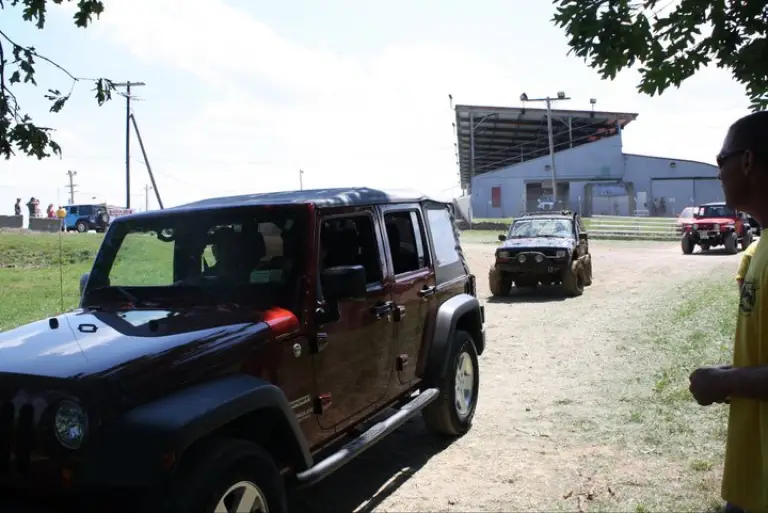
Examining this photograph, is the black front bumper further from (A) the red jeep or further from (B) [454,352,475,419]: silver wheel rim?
(A) the red jeep

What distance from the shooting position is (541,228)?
1564 cm

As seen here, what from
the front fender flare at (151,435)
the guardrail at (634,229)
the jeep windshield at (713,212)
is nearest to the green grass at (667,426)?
the front fender flare at (151,435)

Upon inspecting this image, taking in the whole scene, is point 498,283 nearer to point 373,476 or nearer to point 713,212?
point 373,476

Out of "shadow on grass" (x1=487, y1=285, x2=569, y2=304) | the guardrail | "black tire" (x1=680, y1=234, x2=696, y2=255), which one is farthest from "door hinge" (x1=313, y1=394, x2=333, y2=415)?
the guardrail

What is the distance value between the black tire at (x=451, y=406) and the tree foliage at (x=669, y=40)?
2.41 meters

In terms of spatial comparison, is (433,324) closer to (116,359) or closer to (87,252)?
(116,359)

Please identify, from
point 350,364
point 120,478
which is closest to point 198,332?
point 120,478

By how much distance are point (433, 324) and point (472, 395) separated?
3.27 ft

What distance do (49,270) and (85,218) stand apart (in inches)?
1087

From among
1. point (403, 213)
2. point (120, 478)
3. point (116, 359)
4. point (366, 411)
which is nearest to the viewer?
point (120, 478)

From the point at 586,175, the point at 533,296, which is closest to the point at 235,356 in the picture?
the point at 533,296

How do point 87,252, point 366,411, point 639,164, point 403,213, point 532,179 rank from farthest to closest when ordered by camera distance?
point 532,179, point 639,164, point 87,252, point 403,213, point 366,411

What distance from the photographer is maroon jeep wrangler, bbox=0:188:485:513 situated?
2.65m

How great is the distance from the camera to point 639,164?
54094 millimetres
